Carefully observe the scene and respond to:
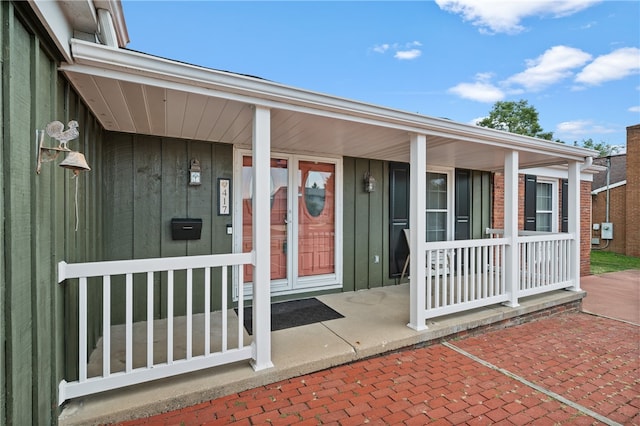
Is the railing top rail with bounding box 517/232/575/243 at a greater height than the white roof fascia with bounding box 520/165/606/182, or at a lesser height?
lesser

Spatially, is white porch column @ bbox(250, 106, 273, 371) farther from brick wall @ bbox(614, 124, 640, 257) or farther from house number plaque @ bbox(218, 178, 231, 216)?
brick wall @ bbox(614, 124, 640, 257)

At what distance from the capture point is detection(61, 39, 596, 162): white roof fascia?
6.15 feet

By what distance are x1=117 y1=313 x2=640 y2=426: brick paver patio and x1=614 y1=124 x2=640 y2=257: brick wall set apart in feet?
36.2

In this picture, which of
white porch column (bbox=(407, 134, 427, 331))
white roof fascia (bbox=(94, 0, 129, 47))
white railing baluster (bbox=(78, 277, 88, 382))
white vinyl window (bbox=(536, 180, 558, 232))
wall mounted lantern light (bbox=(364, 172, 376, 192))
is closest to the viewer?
white roof fascia (bbox=(94, 0, 129, 47))

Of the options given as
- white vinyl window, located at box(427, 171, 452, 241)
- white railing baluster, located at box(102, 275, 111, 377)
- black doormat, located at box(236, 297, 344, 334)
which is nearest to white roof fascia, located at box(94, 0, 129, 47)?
white railing baluster, located at box(102, 275, 111, 377)

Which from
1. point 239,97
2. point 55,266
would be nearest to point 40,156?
point 55,266

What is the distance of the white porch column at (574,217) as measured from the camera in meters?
4.54

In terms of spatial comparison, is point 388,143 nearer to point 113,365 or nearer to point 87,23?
point 87,23

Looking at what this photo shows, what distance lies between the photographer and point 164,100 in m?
2.38

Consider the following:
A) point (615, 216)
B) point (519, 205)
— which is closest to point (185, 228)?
point (519, 205)

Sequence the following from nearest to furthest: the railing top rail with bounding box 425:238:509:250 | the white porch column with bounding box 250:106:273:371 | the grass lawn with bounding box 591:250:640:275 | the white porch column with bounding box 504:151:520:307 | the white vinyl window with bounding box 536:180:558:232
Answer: the white porch column with bounding box 250:106:273:371 → the railing top rail with bounding box 425:238:509:250 → the white porch column with bounding box 504:151:520:307 → the white vinyl window with bounding box 536:180:558:232 → the grass lawn with bounding box 591:250:640:275

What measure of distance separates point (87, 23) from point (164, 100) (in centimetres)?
62

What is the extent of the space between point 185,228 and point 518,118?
2443 cm

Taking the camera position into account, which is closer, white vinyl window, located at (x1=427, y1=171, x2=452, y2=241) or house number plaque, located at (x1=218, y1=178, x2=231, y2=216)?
house number plaque, located at (x1=218, y1=178, x2=231, y2=216)
